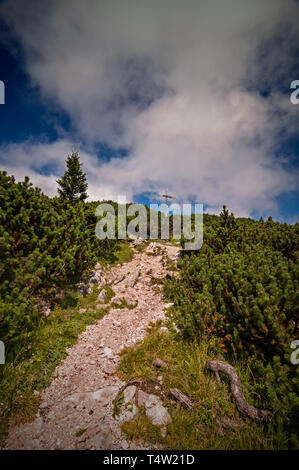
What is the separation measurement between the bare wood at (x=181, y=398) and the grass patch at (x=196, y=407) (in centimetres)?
9

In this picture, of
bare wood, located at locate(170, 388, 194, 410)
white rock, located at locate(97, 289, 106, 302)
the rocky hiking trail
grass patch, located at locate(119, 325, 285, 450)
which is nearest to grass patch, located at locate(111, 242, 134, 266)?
white rock, located at locate(97, 289, 106, 302)

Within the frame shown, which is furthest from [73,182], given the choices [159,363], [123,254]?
[159,363]

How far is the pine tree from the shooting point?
22.6 metres

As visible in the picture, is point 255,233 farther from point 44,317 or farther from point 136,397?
point 44,317

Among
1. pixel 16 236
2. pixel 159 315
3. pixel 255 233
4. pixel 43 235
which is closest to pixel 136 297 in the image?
pixel 159 315

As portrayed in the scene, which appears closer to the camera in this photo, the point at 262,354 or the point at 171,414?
the point at 171,414

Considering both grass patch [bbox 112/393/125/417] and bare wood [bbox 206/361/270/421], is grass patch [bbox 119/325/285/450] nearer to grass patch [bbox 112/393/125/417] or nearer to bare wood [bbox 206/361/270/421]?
bare wood [bbox 206/361/270/421]

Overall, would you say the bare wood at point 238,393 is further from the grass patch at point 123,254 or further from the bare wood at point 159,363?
the grass patch at point 123,254

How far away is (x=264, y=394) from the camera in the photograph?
3.76 meters

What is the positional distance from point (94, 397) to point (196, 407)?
2255mm

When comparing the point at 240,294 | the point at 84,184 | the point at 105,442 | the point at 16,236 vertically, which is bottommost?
the point at 105,442

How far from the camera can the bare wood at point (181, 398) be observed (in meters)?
3.61

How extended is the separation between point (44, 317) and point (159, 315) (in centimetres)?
444

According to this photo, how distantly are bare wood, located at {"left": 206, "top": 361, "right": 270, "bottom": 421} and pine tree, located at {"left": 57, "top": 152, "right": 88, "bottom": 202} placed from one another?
22.8 meters
